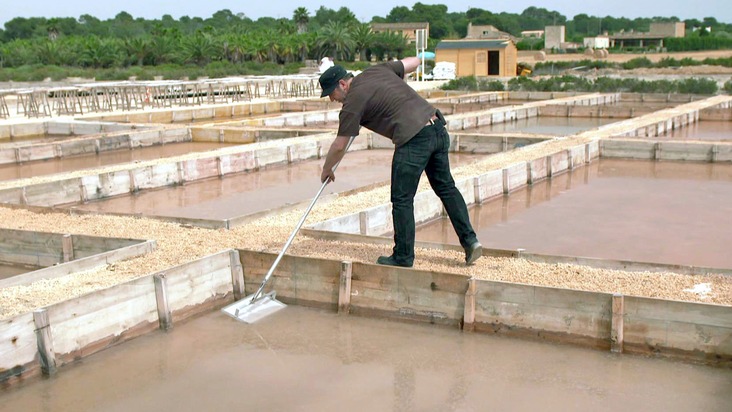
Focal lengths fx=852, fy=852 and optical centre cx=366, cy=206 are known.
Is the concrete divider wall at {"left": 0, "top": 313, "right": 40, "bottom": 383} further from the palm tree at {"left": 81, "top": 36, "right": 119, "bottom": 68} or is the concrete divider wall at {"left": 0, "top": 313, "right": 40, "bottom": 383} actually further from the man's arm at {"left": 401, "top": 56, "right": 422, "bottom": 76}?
the palm tree at {"left": 81, "top": 36, "right": 119, "bottom": 68}

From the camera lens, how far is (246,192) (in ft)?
31.3

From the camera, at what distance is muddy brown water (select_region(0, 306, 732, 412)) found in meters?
3.74

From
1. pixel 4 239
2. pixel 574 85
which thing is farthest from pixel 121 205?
pixel 574 85

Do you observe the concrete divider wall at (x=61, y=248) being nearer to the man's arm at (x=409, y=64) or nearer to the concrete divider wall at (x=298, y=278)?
the concrete divider wall at (x=298, y=278)

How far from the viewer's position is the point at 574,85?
25281 mm

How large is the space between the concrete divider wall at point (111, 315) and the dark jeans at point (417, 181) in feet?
3.56

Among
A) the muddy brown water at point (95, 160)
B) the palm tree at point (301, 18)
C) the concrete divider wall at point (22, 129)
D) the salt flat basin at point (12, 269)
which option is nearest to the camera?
the salt flat basin at point (12, 269)

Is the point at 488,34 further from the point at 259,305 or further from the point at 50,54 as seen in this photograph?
the point at 259,305

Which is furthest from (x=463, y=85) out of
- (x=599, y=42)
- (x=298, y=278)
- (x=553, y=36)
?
(x=553, y=36)

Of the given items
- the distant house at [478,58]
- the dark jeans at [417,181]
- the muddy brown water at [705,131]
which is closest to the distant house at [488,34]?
the distant house at [478,58]

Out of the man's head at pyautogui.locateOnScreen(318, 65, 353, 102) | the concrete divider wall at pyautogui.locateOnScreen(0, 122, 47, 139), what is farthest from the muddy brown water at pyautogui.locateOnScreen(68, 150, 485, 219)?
the concrete divider wall at pyautogui.locateOnScreen(0, 122, 47, 139)

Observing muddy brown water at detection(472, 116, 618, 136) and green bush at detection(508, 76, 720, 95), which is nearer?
muddy brown water at detection(472, 116, 618, 136)

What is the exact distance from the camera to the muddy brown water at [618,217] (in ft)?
21.6

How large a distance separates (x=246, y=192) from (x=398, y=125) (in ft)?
17.2
